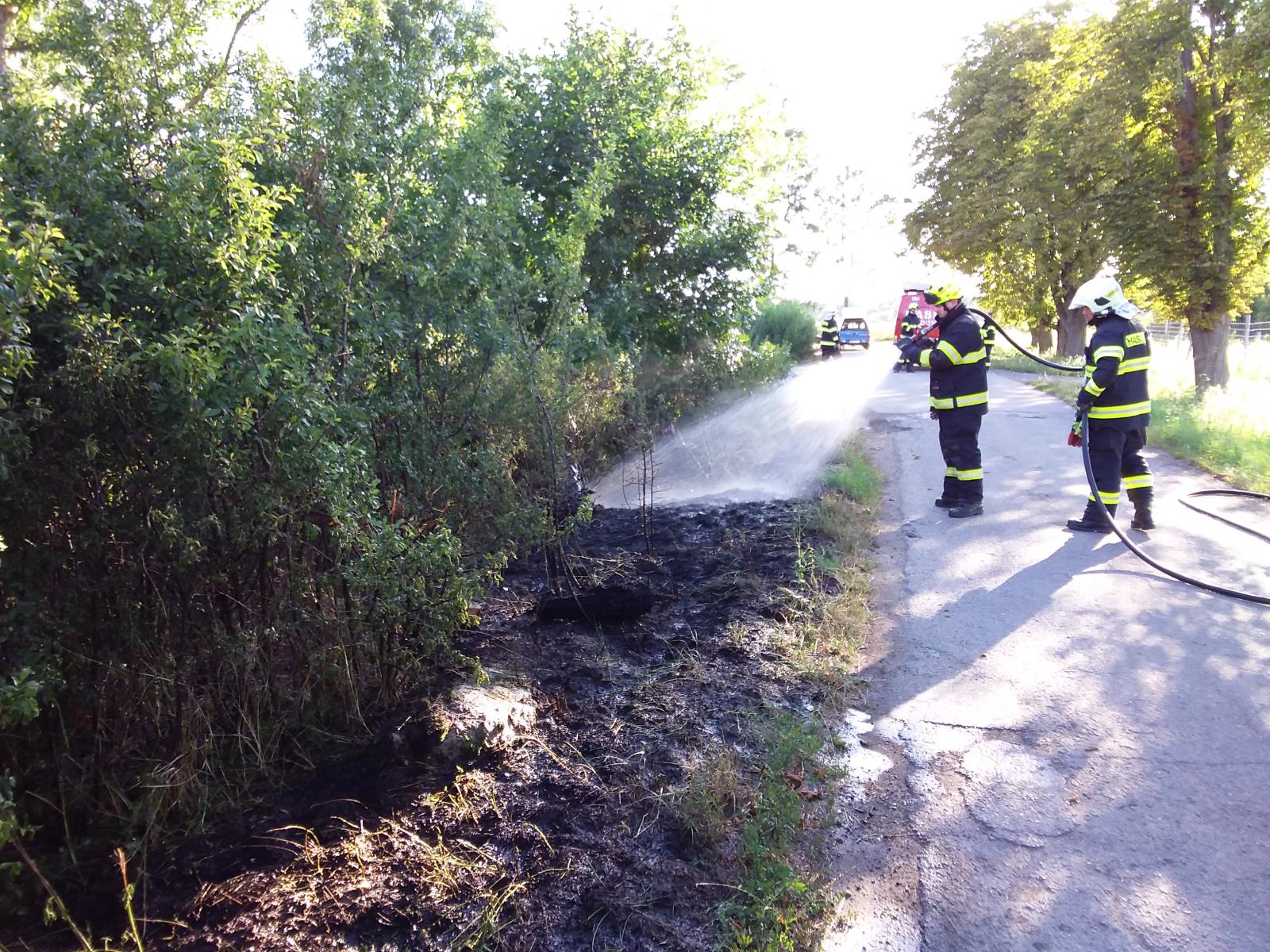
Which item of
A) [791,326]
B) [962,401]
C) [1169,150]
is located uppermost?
[1169,150]

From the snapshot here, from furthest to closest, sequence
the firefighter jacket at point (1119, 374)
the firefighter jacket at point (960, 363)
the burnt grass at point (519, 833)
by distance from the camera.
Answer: the firefighter jacket at point (960, 363)
the firefighter jacket at point (1119, 374)
the burnt grass at point (519, 833)

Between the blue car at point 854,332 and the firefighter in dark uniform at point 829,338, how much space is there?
7473mm

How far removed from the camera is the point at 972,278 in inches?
1248

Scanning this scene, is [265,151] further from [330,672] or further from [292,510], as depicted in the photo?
[330,672]

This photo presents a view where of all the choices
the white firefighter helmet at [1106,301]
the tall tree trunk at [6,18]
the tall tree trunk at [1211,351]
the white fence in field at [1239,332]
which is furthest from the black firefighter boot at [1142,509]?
the white fence in field at [1239,332]

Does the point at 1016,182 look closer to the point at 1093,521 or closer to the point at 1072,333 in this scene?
the point at 1072,333

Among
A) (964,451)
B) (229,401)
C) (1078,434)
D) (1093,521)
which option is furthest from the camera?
Result: (964,451)

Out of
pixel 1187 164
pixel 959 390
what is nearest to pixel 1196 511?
pixel 959 390

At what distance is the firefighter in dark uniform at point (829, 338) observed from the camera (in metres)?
32.2

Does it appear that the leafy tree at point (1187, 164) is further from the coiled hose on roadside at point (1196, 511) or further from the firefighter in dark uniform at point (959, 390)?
the firefighter in dark uniform at point (959, 390)

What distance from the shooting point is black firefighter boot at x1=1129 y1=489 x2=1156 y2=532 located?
280 inches

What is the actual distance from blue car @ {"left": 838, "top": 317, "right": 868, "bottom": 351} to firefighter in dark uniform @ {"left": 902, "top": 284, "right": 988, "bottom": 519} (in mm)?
32761

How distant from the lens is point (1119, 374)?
7039 millimetres

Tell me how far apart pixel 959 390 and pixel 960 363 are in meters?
0.26
